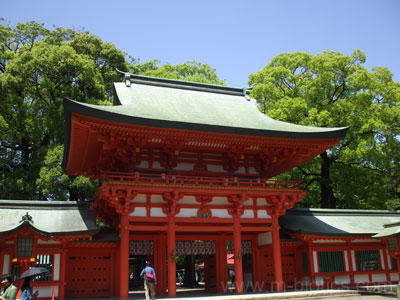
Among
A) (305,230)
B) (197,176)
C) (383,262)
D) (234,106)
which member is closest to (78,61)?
(234,106)

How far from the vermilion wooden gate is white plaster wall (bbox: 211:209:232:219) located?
180 inches

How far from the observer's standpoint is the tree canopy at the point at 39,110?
25672 millimetres

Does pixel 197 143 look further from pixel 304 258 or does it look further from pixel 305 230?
pixel 304 258

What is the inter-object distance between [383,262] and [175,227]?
35.4 feet

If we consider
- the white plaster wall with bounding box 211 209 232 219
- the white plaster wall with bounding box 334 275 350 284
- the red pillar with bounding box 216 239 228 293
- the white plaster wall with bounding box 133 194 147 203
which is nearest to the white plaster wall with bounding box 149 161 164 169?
the white plaster wall with bounding box 133 194 147 203

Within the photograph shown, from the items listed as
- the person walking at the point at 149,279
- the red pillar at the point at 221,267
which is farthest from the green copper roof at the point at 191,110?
the red pillar at the point at 221,267

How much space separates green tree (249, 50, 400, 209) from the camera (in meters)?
27.6

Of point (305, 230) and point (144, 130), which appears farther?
point (305, 230)

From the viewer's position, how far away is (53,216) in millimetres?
15242

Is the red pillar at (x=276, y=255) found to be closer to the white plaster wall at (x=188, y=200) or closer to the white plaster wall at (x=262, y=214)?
the white plaster wall at (x=262, y=214)

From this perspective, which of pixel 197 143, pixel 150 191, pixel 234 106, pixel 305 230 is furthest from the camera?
pixel 234 106

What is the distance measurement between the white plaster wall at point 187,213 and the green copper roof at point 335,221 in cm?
478

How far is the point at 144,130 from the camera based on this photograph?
531 inches

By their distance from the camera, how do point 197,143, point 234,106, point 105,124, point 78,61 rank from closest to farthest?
1. point 105,124
2. point 197,143
3. point 234,106
4. point 78,61
